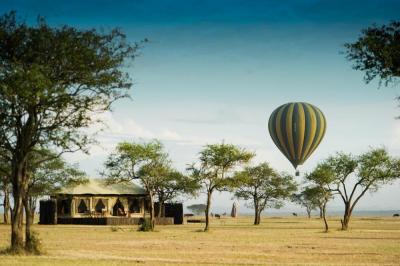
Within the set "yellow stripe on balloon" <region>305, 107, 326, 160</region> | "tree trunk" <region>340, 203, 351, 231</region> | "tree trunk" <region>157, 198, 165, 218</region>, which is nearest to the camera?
"tree trunk" <region>340, 203, 351, 231</region>

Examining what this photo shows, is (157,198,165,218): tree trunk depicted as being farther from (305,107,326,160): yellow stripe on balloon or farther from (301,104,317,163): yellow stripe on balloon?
(305,107,326,160): yellow stripe on balloon

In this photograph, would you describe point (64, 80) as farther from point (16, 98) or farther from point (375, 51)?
point (375, 51)

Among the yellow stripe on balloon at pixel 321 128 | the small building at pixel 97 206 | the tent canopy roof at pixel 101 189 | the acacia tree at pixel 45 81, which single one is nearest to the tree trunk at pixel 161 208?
the small building at pixel 97 206

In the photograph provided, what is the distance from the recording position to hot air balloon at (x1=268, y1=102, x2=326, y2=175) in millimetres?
69938

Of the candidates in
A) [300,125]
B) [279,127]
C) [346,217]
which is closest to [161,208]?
[279,127]

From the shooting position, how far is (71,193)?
85.8m

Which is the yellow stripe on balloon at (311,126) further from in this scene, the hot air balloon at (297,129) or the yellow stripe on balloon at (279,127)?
the yellow stripe on balloon at (279,127)

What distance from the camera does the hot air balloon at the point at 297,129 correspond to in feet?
229

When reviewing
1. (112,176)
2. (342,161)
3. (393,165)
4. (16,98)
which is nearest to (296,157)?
(342,161)

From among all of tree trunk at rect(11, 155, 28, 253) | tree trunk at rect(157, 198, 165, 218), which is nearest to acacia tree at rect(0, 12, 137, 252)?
tree trunk at rect(11, 155, 28, 253)

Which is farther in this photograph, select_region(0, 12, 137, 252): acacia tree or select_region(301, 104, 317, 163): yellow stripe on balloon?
select_region(301, 104, 317, 163): yellow stripe on balloon

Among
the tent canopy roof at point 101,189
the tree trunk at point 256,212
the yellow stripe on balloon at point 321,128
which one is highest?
the yellow stripe on balloon at point 321,128

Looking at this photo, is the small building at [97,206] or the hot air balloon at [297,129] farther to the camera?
the small building at [97,206]

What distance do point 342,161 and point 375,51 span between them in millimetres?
51658
